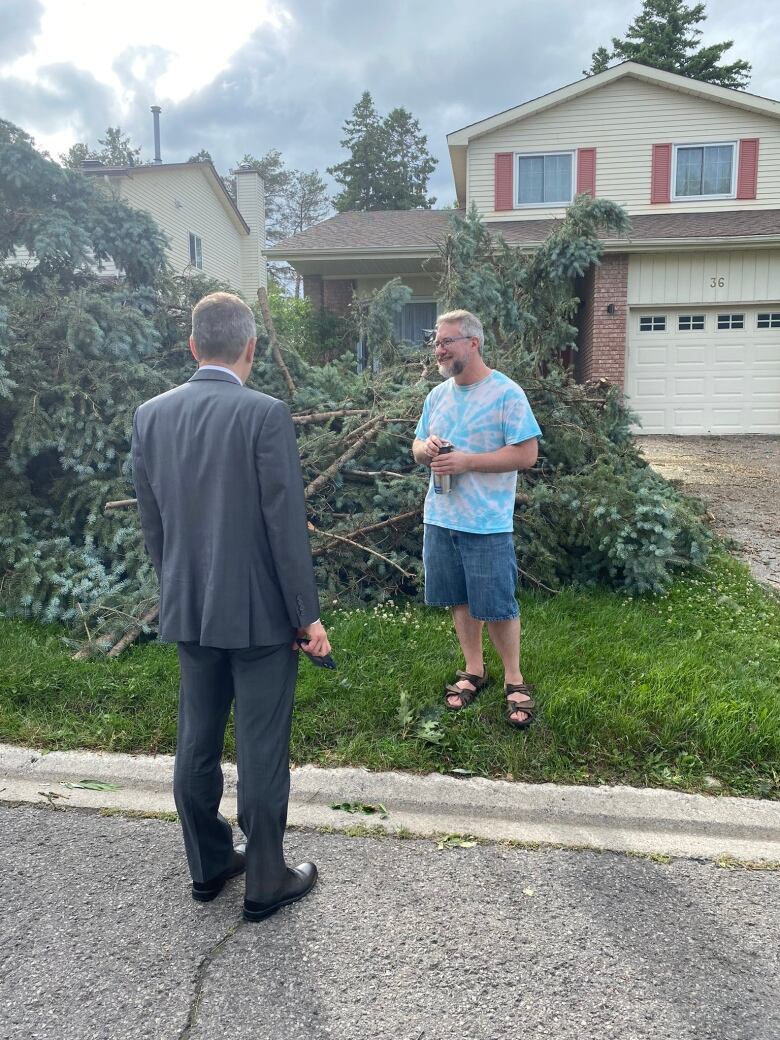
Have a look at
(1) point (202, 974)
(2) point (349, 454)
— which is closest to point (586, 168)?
(2) point (349, 454)

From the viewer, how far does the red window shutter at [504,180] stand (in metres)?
16.1

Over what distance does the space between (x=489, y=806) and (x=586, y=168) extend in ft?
51.8

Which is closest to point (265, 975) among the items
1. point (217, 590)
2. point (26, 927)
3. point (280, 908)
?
point (280, 908)

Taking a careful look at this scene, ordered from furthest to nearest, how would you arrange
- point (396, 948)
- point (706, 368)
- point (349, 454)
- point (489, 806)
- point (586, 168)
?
point (586, 168) → point (706, 368) → point (349, 454) → point (489, 806) → point (396, 948)

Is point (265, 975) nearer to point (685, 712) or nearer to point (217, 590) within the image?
point (217, 590)

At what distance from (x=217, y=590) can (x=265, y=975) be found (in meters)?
1.12

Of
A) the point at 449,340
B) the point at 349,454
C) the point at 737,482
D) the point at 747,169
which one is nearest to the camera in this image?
the point at 449,340

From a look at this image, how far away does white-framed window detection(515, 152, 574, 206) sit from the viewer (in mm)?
16078

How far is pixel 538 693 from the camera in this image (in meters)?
3.80

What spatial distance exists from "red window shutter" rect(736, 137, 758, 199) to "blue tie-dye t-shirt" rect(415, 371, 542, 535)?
1486 centimetres

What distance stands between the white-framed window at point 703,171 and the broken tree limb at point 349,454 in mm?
13072

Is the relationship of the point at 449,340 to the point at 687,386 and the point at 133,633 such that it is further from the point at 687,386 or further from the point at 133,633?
the point at 687,386

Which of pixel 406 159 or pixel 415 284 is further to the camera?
pixel 406 159

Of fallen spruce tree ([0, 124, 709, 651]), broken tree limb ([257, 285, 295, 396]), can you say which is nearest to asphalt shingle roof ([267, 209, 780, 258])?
broken tree limb ([257, 285, 295, 396])
